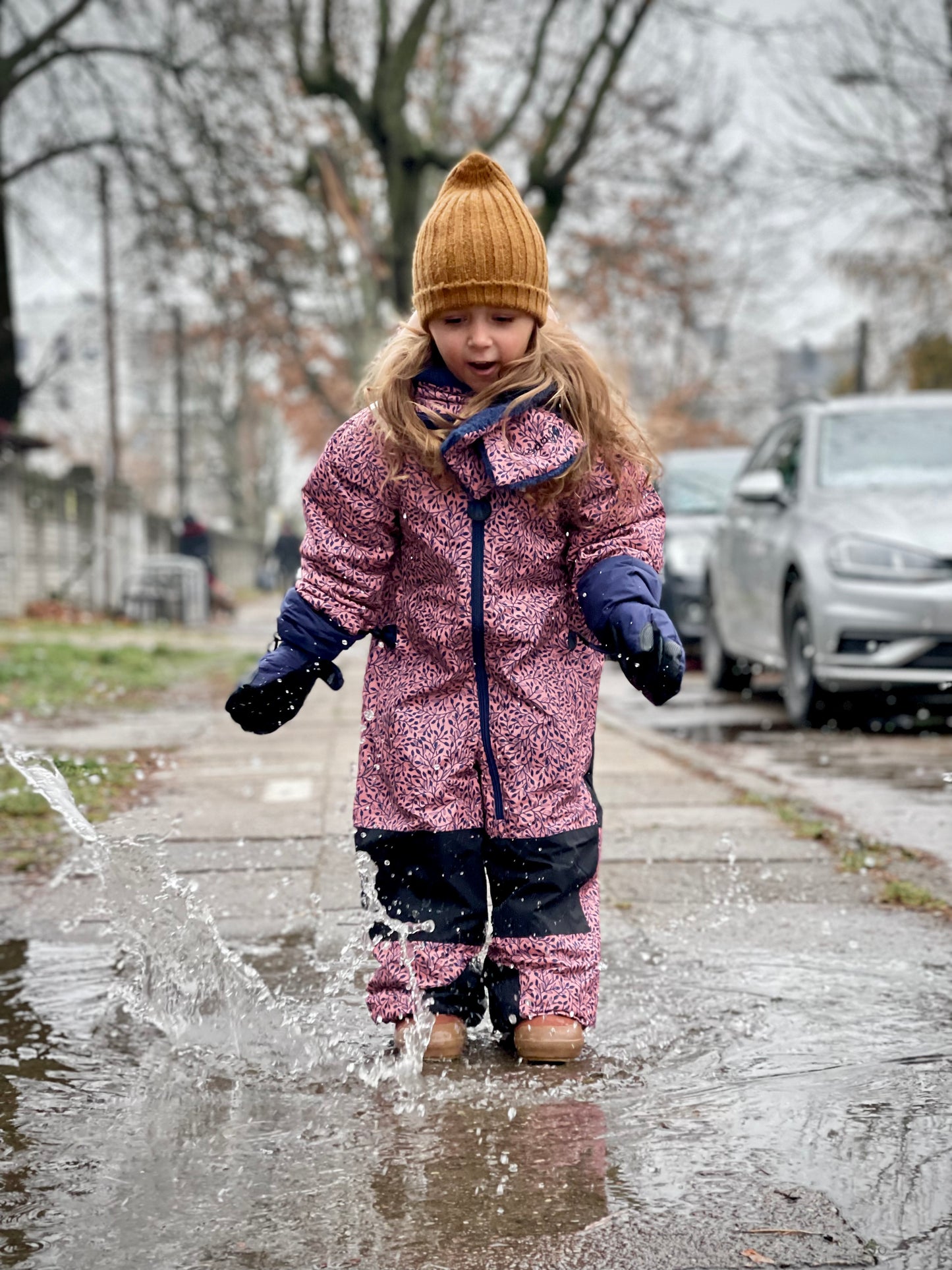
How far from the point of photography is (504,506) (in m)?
2.75

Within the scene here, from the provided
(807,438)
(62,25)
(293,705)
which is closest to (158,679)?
(807,438)

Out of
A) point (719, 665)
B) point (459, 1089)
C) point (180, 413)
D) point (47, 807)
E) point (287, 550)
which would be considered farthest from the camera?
point (180, 413)

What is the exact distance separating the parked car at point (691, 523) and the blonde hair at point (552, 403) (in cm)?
751

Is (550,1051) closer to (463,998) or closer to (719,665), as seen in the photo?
(463,998)

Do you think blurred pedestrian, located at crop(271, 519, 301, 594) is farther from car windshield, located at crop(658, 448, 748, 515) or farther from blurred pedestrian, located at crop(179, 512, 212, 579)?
car windshield, located at crop(658, 448, 748, 515)

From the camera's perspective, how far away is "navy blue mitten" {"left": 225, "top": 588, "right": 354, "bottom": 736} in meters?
2.72

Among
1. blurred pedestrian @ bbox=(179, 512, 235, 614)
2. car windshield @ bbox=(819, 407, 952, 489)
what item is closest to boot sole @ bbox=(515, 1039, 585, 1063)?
car windshield @ bbox=(819, 407, 952, 489)

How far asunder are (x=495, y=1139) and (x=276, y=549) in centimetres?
3529

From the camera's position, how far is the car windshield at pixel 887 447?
7816 millimetres

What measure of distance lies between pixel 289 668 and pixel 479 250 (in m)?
0.79

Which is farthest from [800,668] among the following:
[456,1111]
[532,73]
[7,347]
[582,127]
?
[7,347]

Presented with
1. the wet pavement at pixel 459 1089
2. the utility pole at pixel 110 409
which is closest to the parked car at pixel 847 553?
the wet pavement at pixel 459 1089

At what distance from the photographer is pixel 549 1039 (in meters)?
2.62

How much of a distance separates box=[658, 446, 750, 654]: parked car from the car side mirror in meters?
2.17
